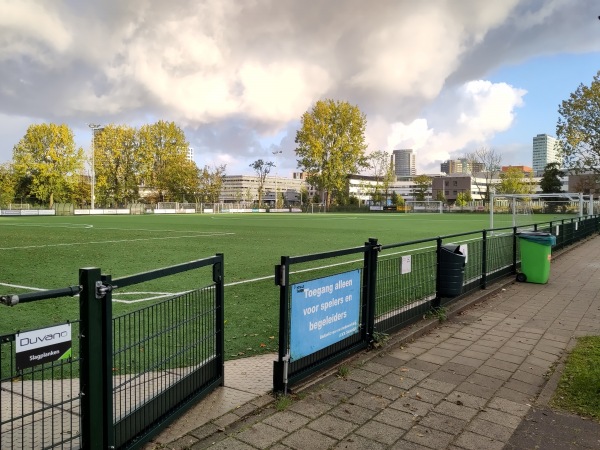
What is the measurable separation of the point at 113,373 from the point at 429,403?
2.63m

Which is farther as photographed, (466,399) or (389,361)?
(389,361)

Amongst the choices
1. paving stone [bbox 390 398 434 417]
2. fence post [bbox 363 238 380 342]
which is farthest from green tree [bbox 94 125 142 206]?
paving stone [bbox 390 398 434 417]

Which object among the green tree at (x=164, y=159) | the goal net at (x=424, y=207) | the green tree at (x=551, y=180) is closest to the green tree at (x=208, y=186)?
the green tree at (x=164, y=159)

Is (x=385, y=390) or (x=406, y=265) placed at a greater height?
(x=406, y=265)

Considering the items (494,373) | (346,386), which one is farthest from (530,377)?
(346,386)

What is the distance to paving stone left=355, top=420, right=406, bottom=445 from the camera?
3516 millimetres

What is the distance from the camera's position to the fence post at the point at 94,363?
2623 mm

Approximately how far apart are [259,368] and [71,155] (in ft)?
243

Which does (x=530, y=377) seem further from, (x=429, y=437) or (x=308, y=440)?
(x=308, y=440)

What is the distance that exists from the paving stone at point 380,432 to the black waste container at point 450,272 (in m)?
3.87

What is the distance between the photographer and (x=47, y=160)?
69.6 metres

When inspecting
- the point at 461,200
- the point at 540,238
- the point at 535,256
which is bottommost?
the point at 535,256

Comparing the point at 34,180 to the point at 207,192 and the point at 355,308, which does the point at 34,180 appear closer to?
the point at 207,192

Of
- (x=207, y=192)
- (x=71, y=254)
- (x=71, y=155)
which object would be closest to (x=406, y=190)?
(x=207, y=192)
